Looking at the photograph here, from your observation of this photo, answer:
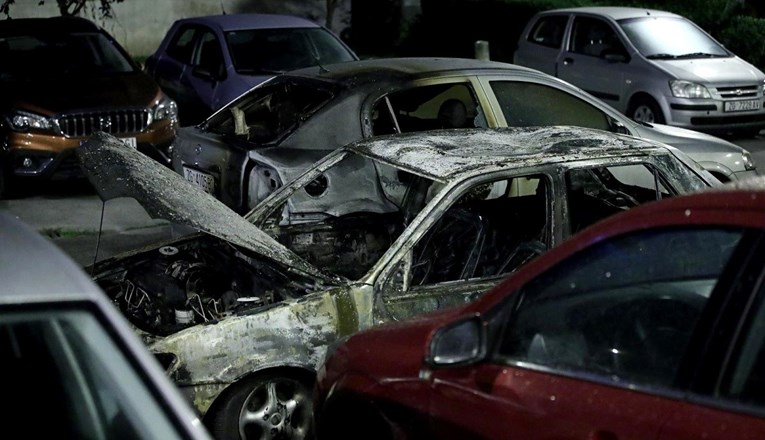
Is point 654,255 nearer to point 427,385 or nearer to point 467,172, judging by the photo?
point 427,385

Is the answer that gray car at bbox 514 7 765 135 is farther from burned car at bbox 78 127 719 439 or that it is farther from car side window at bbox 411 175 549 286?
car side window at bbox 411 175 549 286

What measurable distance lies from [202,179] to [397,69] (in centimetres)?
155

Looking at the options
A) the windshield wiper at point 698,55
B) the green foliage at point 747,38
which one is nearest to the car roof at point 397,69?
the windshield wiper at point 698,55

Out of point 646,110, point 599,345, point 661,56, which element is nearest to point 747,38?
point 661,56

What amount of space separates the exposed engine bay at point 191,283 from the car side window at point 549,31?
405 inches

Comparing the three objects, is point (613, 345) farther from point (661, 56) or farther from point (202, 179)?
point (661, 56)

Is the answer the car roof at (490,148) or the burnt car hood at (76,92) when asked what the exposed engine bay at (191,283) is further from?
the burnt car hood at (76,92)

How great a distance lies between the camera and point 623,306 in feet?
11.6

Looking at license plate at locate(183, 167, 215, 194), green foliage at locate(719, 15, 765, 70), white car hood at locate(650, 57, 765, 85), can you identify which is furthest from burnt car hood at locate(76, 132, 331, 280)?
green foliage at locate(719, 15, 765, 70)

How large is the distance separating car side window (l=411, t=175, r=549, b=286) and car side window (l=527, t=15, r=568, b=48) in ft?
31.1

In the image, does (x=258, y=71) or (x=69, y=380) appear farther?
(x=258, y=71)

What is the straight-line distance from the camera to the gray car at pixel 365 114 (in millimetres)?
7891

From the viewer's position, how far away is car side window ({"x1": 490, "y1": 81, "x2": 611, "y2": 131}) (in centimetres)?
855

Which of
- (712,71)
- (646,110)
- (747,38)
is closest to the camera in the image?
(712,71)
